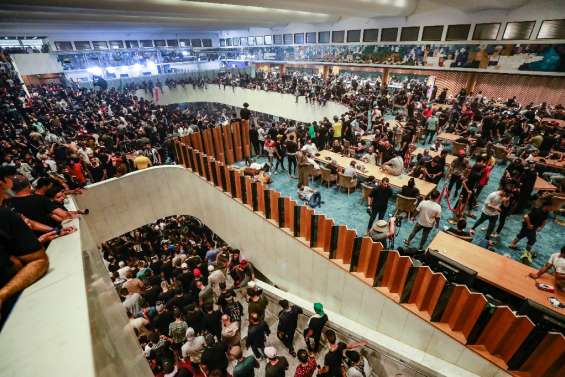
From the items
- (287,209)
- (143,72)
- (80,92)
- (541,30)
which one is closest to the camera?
(287,209)

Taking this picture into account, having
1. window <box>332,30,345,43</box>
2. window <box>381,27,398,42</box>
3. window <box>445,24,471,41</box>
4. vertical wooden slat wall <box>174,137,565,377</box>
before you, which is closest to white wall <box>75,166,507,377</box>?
vertical wooden slat wall <box>174,137,565,377</box>

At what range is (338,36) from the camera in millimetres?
20531

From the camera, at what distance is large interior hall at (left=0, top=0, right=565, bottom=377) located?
107 inches

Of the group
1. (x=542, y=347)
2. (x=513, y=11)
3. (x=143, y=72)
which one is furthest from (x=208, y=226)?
(x=143, y=72)

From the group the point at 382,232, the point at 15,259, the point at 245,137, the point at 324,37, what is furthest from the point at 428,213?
the point at 324,37

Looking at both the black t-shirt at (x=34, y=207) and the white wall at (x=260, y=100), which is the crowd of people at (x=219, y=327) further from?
the white wall at (x=260, y=100)

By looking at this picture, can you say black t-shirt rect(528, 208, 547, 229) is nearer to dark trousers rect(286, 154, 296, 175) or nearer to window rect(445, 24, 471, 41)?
dark trousers rect(286, 154, 296, 175)

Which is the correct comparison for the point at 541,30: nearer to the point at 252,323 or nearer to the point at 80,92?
the point at 252,323

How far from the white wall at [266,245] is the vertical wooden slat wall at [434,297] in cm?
17

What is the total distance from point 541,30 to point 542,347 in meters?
15.7

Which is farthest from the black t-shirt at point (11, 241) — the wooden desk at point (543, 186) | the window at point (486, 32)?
the window at point (486, 32)

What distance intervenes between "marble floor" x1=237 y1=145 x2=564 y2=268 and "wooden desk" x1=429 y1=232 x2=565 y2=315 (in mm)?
1346

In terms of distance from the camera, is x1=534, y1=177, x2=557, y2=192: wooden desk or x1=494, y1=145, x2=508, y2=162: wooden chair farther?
x1=494, y1=145, x2=508, y2=162: wooden chair

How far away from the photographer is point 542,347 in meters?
2.81
